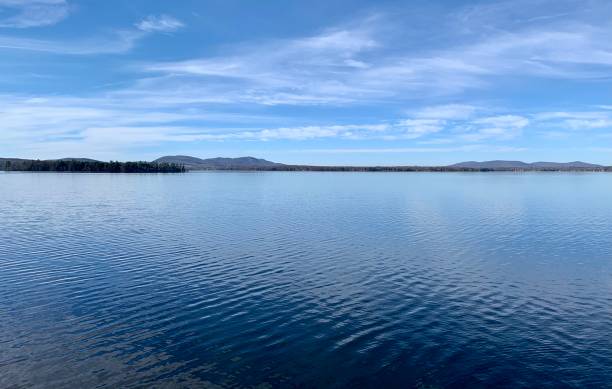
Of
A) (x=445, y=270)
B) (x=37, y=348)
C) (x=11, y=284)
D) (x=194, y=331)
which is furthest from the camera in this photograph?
(x=445, y=270)

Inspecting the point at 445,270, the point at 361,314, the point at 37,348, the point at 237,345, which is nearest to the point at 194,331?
the point at 237,345

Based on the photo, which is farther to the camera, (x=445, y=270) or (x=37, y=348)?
(x=445, y=270)

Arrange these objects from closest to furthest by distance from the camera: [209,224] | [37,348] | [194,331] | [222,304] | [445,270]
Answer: [37,348]
[194,331]
[222,304]
[445,270]
[209,224]

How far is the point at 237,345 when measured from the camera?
20359 millimetres

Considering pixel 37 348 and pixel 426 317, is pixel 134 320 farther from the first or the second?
pixel 426 317

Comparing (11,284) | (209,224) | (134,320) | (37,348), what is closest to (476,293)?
(134,320)

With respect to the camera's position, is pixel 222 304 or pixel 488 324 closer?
pixel 488 324

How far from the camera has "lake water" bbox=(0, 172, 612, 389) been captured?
1811 cm

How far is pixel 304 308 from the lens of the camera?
25.5 metres

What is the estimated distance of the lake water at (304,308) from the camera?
59.4 ft

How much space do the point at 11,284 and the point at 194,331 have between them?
1568 cm

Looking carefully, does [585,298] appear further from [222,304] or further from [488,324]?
[222,304]

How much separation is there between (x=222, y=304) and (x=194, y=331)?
13.3 feet

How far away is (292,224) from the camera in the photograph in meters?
58.4
